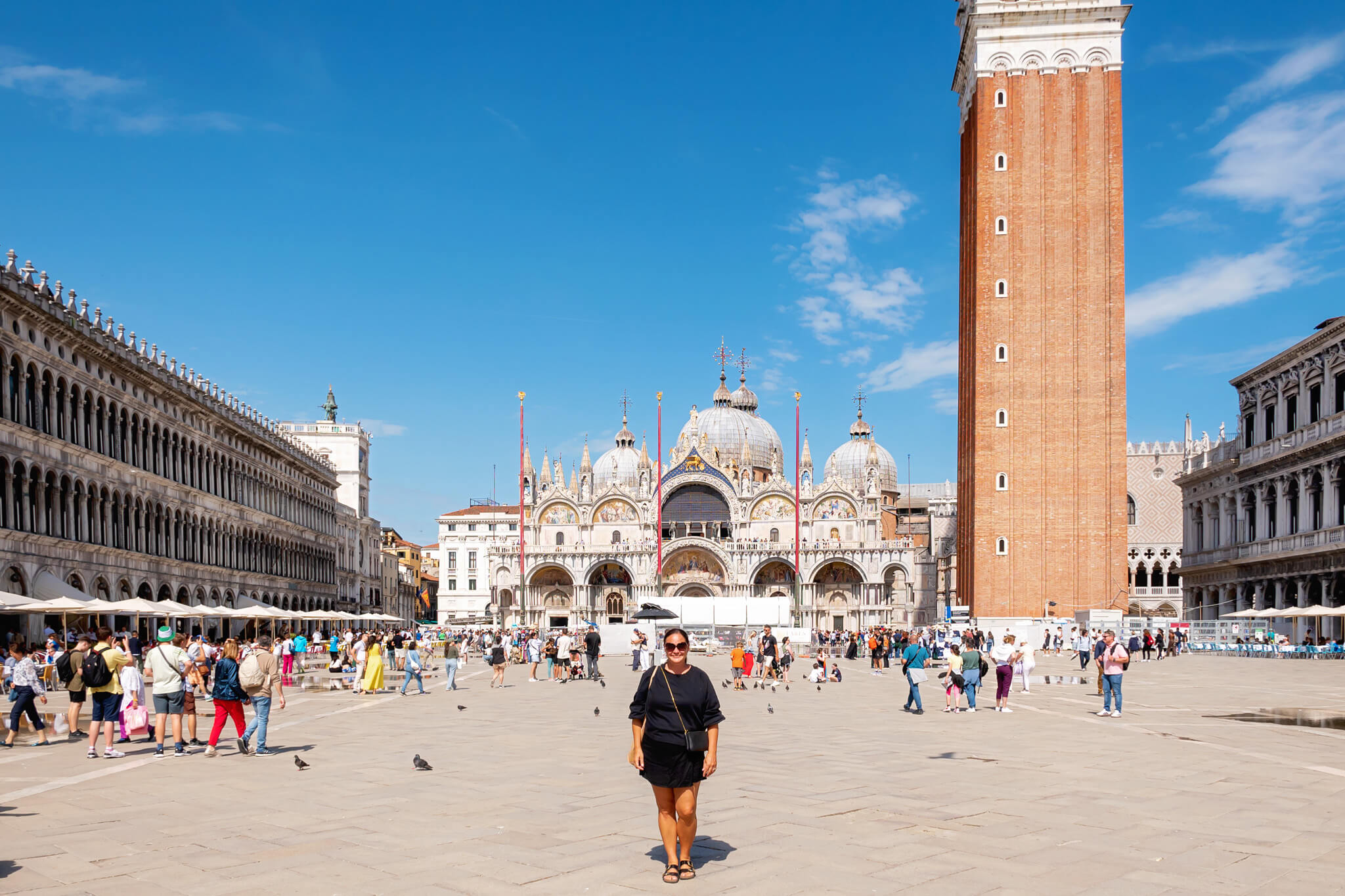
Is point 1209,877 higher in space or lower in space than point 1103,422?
lower

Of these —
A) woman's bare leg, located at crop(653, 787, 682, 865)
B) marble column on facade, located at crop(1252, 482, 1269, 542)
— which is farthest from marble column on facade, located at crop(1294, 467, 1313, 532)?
woman's bare leg, located at crop(653, 787, 682, 865)

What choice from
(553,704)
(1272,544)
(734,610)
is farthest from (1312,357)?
(553,704)

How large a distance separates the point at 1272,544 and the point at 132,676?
1874 inches

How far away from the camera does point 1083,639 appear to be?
3316 cm

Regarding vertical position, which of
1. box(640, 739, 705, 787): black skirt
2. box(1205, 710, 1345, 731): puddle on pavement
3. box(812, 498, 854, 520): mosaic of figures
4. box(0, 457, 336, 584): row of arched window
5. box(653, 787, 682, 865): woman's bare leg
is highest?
box(812, 498, 854, 520): mosaic of figures

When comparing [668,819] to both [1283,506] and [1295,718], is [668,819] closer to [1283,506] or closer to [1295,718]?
[1295,718]

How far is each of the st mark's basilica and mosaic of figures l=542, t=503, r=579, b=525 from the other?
9cm

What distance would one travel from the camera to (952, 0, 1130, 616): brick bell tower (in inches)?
2072

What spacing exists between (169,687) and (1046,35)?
50.0 metres

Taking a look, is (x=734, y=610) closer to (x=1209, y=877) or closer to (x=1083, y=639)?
(x=1083, y=639)

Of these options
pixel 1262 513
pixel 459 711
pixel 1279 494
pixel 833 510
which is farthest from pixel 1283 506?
pixel 459 711

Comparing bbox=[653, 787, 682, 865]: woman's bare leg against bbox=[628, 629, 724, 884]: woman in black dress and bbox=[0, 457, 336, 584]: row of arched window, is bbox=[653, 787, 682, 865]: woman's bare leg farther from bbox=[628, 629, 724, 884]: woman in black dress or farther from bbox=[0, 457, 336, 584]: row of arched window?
bbox=[0, 457, 336, 584]: row of arched window

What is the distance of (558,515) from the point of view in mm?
83250

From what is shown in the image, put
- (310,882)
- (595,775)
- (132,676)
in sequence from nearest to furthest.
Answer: (310,882) < (595,775) < (132,676)
